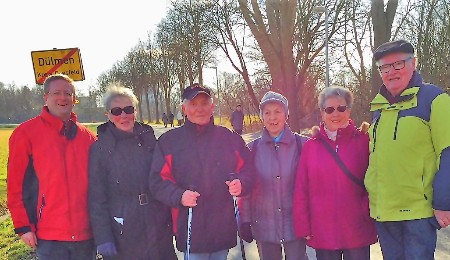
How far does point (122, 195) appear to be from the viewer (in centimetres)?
327

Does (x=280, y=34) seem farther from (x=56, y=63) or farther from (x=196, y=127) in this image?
(x=196, y=127)

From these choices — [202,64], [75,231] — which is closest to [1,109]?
[202,64]

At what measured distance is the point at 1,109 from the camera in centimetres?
6431

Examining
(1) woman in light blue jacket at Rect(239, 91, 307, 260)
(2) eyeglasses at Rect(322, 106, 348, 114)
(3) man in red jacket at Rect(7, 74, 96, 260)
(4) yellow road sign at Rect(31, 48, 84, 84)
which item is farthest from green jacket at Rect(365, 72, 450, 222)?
(4) yellow road sign at Rect(31, 48, 84, 84)

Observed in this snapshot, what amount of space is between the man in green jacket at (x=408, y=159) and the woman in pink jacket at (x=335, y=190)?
14 cm

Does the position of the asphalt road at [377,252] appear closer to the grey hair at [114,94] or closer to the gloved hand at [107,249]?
the gloved hand at [107,249]

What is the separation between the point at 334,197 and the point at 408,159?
65 cm

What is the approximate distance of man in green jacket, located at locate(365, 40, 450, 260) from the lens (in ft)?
9.13

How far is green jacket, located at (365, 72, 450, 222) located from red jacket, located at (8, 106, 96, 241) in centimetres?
238

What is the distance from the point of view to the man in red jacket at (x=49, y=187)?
3191 mm

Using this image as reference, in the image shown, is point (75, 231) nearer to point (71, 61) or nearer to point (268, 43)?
point (71, 61)

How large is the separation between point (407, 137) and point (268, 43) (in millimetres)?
10342

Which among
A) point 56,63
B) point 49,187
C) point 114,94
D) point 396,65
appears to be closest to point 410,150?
point 396,65

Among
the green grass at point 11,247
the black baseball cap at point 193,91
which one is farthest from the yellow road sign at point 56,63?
the black baseball cap at point 193,91
